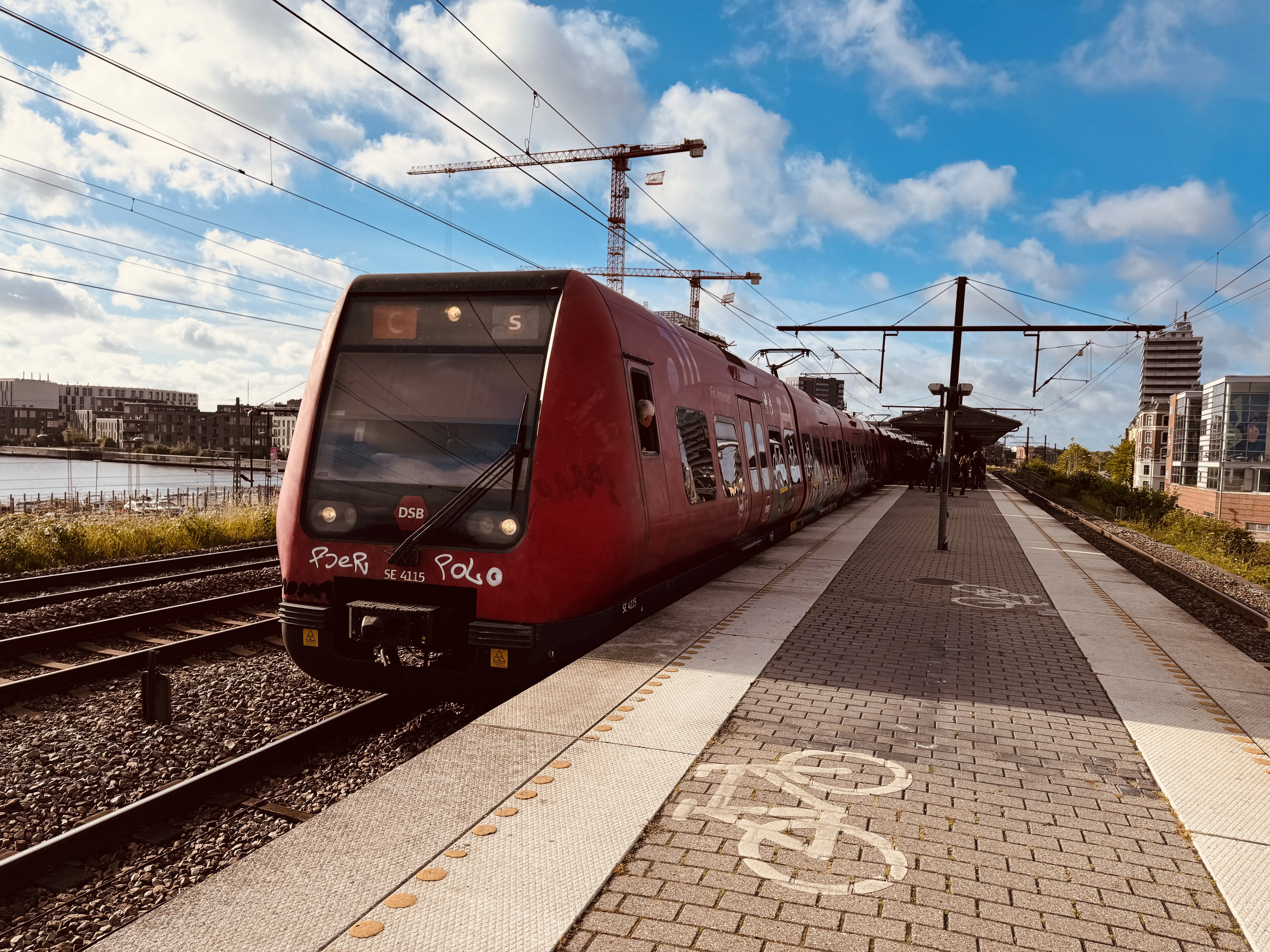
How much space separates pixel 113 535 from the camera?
14953 millimetres

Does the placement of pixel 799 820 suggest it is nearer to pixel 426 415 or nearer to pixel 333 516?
pixel 426 415

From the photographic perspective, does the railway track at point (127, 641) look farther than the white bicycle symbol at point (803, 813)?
Yes

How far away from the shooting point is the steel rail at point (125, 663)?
20.5 ft

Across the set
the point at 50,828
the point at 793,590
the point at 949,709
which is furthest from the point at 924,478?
the point at 50,828

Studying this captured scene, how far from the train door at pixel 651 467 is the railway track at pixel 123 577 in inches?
298

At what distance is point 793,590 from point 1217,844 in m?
5.82

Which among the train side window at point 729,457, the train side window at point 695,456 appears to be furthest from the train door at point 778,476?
the train side window at point 695,456

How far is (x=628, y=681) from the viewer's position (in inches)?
210

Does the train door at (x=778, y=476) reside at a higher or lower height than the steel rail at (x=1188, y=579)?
higher

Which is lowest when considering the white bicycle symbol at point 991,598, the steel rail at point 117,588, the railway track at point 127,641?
the steel rail at point 117,588

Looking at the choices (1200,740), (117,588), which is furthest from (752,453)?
(117,588)

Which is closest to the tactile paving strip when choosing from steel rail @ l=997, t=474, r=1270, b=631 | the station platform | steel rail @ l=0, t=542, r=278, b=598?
the station platform

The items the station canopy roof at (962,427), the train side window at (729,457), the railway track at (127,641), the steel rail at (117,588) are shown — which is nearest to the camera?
the railway track at (127,641)

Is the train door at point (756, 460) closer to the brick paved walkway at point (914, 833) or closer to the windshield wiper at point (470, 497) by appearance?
the brick paved walkway at point (914, 833)
